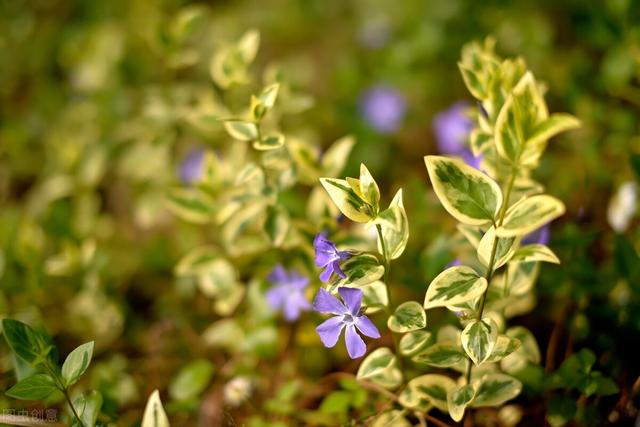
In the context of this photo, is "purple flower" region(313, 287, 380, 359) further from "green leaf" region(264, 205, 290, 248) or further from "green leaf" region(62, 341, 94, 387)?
"green leaf" region(62, 341, 94, 387)

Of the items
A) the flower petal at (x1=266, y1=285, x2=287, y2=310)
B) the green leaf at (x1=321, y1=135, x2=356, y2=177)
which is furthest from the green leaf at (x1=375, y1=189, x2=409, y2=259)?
the flower petal at (x1=266, y1=285, x2=287, y2=310)

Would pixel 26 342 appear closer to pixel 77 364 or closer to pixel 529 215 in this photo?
pixel 77 364

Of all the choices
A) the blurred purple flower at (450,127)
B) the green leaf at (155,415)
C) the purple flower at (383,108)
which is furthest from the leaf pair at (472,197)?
the purple flower at (383,108)

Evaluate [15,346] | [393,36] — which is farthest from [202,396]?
[393,36]

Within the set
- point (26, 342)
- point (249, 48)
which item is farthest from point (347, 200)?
point (26, 342)

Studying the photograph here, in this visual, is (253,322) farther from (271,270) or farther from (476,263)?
(476,263)
